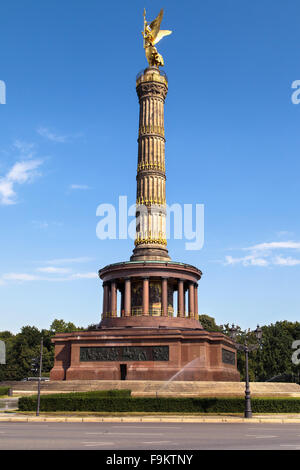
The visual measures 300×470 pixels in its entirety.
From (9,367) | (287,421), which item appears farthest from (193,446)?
(9,367)

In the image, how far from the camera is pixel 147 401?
26.4 metres

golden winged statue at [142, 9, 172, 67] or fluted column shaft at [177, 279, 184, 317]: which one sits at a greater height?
golden winged statue at [142, 9, 172, 67]

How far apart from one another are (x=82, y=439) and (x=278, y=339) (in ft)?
206

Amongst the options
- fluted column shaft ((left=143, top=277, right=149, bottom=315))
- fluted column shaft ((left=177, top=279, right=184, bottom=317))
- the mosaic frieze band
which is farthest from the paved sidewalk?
fluted column shaft ((left=177, top=279, right=184, bottom=317))

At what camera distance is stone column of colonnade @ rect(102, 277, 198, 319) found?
43.0m

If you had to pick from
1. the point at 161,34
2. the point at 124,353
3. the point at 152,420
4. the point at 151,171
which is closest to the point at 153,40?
the point at 161,34

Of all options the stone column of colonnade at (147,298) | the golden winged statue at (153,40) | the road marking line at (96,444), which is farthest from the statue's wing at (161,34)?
the road marking line at (96,444)

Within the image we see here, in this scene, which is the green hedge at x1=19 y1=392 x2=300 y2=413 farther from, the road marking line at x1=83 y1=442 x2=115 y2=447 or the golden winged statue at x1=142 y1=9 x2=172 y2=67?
the golden winged statue at x1=142 y1=9 x2=172 y2=67

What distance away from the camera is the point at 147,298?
4284 centimetres

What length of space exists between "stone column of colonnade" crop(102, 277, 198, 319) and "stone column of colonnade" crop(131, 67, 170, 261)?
3.53 metres

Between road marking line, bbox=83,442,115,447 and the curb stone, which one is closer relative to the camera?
road marking line, bbox=83,442,115,447

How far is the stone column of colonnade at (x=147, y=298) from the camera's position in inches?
1692

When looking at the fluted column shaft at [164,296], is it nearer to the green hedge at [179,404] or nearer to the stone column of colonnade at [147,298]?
the stone column of colonnade at [147,298]
